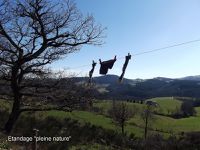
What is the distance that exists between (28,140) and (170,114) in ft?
286

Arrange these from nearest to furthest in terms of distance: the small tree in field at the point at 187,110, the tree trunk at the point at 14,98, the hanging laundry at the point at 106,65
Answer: the hanging laundry at the point at 106,65 < the tree trunk at the point at 14,98 < the small tree in field at the point at 187,110

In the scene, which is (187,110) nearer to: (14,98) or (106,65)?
(14,98)

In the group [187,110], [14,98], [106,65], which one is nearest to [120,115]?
[187,110]

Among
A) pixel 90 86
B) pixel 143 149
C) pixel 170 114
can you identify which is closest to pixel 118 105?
pixel 170 114

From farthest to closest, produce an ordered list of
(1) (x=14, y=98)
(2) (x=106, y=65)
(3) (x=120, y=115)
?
(3) (x=120, y=115) → (1) (x=14, y=98) → (2) (x=106, y=65)

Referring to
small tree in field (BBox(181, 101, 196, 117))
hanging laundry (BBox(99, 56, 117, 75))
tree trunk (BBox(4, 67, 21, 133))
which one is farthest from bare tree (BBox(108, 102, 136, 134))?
hanging laundry (BBox(99, 56, 117, 75))

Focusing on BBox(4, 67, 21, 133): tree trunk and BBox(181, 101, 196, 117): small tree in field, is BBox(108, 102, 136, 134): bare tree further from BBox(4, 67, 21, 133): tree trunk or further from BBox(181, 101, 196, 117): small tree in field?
BBox(4, 67, 21, 133): tree trunk

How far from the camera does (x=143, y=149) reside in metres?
35.5

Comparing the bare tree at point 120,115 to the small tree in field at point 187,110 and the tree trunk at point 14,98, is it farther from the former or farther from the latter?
the tree trunk at point 14,98

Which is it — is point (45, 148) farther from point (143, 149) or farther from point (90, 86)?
point (143, 149)

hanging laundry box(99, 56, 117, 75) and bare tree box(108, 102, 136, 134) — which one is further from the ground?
hanging laundry box(99, 56, 117, 75)

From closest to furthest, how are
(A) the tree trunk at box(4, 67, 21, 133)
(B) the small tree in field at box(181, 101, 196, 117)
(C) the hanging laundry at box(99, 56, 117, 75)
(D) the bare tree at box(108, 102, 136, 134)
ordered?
(C) the hanging laundry at box(99, 56, 117, 75) → (A) the tree trunk at box(4, 67, 21, 133) → (D) the bare tree at box(108, 102, 136, 134) → (B) the small tree in field at box(181, 101, 196, 117)

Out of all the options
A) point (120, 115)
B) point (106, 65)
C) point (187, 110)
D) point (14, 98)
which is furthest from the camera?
point (187, 110)

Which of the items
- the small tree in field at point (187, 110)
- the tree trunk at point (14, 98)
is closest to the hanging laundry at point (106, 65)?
the tree trunk at point (14, 98)
